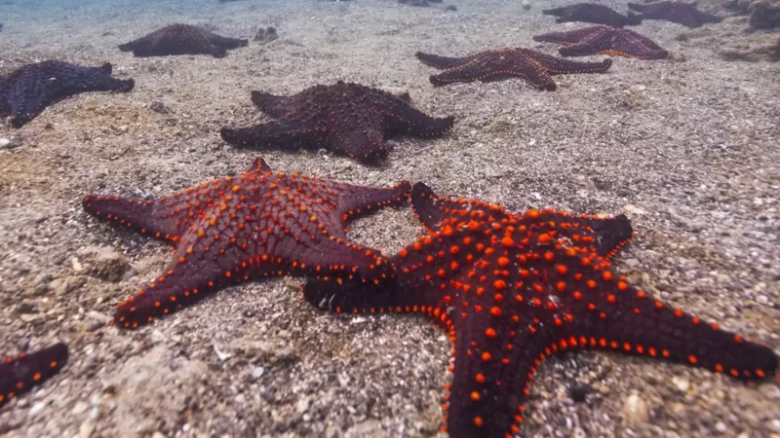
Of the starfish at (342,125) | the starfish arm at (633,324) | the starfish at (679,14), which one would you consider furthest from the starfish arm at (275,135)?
the starfish at (679,14)

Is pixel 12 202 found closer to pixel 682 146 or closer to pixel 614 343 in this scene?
pixel 614 343

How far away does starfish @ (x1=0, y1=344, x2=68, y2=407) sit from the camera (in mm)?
3428

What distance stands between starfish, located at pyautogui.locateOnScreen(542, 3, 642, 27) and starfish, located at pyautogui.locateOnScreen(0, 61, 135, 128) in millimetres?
20157

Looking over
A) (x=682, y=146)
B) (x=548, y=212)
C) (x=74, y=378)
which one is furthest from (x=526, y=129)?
(x=74, y=378)

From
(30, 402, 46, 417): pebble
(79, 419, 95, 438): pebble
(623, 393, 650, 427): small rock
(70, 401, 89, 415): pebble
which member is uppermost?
(623, 393, 650, 427): small rock

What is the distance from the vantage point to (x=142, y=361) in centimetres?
376

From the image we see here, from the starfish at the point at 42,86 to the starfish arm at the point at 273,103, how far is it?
13.5 ft

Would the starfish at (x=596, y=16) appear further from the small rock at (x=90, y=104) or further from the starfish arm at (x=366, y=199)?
the small rock at (x=90, y=104)

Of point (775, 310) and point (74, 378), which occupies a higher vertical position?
point (775, 310)

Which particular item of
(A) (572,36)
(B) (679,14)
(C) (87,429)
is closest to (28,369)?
(C) (87,429)

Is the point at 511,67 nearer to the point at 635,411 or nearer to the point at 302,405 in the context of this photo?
the point at 635,411

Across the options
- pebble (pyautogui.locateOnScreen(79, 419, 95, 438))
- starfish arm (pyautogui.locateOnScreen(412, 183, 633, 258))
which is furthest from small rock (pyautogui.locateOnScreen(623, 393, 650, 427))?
pebble (pyautogui.locateOnScreen(79, 419, 95, 438))

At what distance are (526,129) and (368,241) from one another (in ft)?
16.1

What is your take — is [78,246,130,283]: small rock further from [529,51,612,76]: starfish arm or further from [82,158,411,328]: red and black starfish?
[529,51,612,76]: starfish arm
